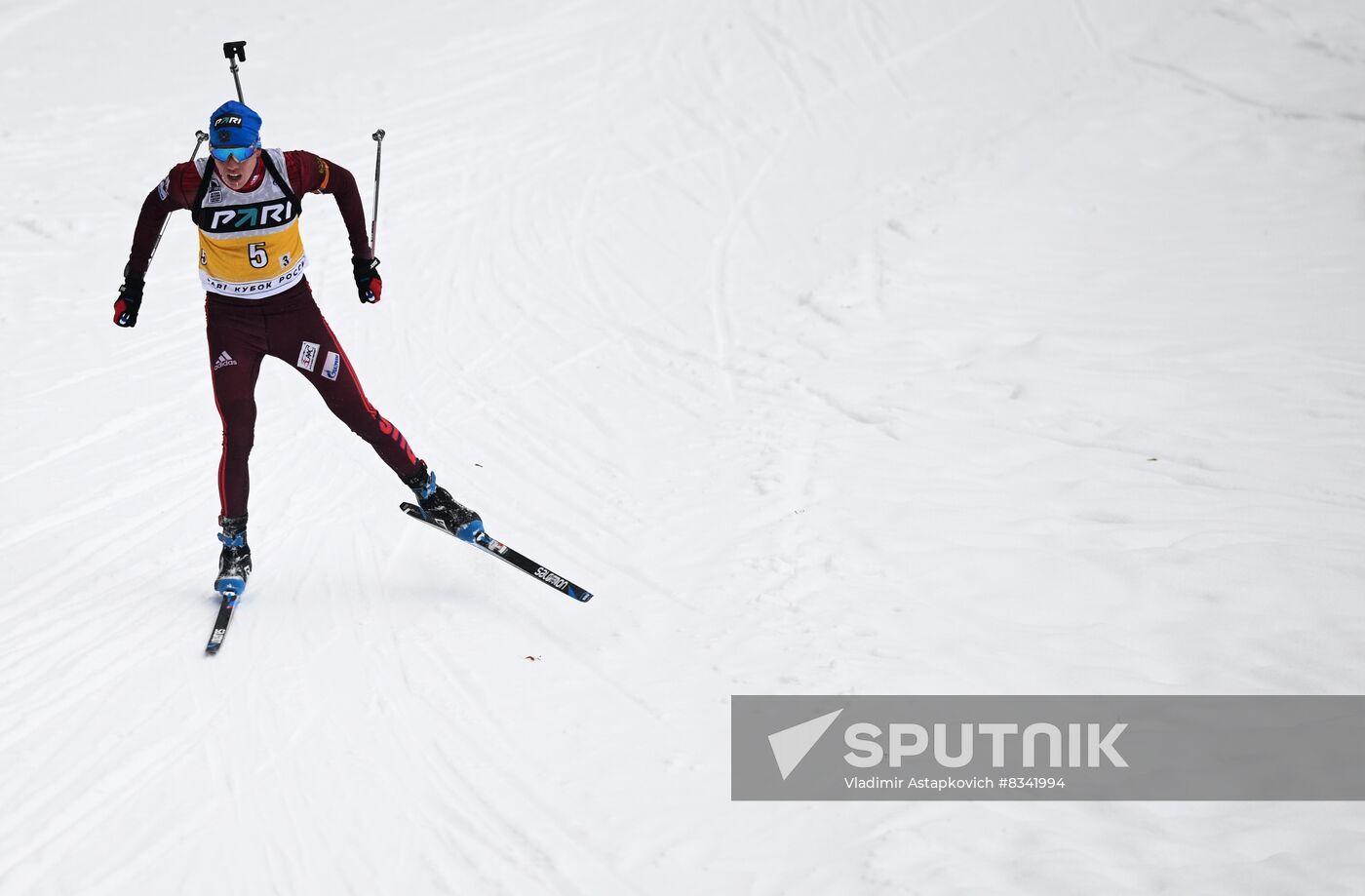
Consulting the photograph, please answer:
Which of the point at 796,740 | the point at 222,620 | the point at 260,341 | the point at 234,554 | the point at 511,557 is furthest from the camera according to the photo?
the point at 511,557

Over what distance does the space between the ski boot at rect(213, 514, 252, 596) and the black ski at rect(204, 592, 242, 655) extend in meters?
0.03

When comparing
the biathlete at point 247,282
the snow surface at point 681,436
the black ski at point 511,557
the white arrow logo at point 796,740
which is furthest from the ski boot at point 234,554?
the white arrow logo at point 796,740

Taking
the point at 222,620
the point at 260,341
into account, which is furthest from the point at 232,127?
the point at 222,620

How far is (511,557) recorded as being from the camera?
196 inches

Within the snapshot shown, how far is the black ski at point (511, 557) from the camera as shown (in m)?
4.87

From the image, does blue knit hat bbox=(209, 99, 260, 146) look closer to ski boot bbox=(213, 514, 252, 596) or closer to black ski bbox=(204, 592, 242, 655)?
ski boot bbox=(213, 514, 252, 596)

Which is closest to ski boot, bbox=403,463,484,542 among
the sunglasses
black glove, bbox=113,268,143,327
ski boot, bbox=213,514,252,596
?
ski boot, bbox=213,514,252,596

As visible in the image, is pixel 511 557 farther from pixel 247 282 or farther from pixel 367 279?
pixel 247 282

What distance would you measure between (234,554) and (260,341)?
0.94m

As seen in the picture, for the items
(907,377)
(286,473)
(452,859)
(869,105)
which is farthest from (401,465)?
(869,105)

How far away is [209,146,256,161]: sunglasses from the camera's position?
430 cm

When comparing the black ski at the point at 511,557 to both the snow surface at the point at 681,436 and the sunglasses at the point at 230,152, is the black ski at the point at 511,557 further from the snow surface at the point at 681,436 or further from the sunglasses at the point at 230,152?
the sunglasses at the point at 230,152

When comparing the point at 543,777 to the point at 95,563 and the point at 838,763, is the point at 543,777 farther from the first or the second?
the point at 95,563

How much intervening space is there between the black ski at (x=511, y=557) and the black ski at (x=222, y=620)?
2.69 feet
